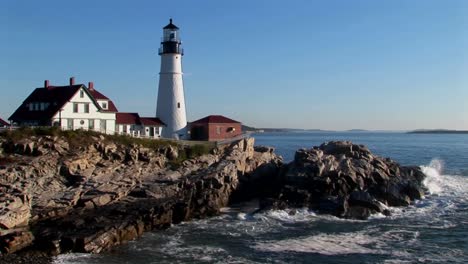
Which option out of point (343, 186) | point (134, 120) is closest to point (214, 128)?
point (134, 120)

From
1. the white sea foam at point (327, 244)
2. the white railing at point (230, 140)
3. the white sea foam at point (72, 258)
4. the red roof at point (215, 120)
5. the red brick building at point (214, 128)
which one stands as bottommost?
the white sea foam at point (72, 258)

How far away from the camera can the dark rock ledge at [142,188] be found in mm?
23531

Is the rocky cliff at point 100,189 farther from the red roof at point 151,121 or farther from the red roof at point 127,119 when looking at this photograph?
the red roof at point 127,119

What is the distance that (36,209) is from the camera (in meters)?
25.8

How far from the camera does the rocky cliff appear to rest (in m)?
23.2

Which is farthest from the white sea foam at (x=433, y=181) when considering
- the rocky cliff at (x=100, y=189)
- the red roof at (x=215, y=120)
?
the red roof at (x=215, y=120)

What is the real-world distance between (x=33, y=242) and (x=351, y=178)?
2017 centimetres

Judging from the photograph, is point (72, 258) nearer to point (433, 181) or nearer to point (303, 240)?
point (303, 240)

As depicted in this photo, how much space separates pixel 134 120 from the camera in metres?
46.1

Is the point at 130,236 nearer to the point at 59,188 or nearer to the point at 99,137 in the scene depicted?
the point at 59,188

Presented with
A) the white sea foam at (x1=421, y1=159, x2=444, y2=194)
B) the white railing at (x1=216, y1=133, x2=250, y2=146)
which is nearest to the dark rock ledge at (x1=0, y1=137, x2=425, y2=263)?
the white sea foam at (x1=421, y1=159, x2=444, y2=194)

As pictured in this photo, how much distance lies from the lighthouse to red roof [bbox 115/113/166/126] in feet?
2.99

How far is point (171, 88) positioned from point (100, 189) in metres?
19.1

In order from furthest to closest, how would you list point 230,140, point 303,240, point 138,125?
point 138,125, point 230,140, point 303,240
